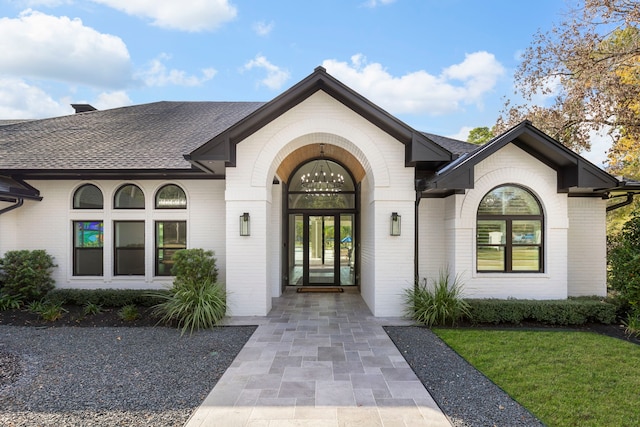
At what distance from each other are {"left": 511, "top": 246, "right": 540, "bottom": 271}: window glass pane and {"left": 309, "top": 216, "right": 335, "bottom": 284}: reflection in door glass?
545cm

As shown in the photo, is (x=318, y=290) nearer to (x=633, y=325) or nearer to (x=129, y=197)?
(x=129, y=197)

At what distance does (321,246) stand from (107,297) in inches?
250

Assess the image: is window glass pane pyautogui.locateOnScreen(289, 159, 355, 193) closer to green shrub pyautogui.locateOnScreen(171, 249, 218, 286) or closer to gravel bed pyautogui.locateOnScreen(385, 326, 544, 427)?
green shrub pyautogui.locateOnScreen(171, 249, 218, 286)

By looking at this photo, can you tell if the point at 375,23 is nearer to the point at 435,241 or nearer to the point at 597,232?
the point at 435,241

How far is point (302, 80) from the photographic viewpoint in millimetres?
7219

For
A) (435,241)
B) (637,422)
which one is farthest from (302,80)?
(637,422)

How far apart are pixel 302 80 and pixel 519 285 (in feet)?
23.0

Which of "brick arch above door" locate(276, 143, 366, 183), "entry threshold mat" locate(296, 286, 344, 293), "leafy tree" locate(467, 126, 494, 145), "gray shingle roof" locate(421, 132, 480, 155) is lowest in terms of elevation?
"entry threshold mat" locate(296, 286, 344, 293)

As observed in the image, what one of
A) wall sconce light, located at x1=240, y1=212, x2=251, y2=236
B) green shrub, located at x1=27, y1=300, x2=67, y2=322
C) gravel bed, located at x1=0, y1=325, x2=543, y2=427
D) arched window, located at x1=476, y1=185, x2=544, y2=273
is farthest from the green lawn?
green shrub, located at x1=27, y1=300, x2=67, y2=322

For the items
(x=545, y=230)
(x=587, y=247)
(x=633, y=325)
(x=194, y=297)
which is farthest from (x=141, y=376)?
(x=587, y=247)

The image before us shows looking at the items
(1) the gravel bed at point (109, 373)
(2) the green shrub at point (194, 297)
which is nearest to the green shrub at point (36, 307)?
(1) the gravel bed at point (109, 373)

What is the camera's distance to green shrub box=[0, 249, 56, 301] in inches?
324

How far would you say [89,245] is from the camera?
30.6 ft

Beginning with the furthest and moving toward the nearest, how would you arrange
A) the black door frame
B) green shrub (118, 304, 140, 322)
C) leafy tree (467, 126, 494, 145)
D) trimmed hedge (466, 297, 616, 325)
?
leafy tree (467, 126, 494, 145) → the black door frame → green shrub (118, 304, 140, 322) → trimmed hedge (466, 297, 616, 325)
